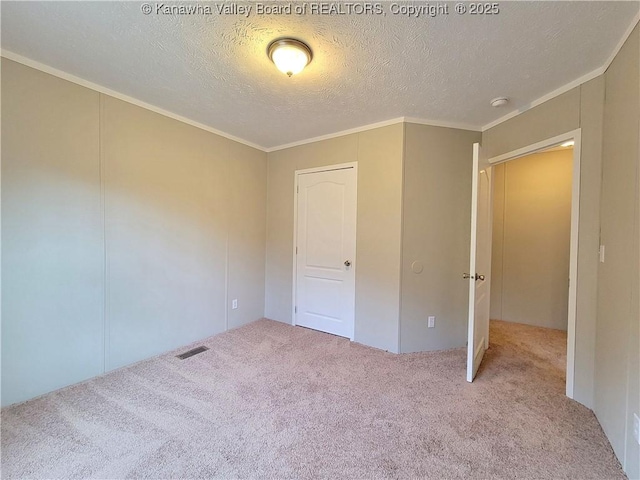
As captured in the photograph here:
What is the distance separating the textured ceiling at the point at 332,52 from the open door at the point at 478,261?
25.2 inches

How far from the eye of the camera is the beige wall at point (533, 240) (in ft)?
11.4

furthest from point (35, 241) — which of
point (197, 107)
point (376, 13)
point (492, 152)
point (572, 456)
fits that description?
point (492, 152)

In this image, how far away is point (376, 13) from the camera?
4.61 feet

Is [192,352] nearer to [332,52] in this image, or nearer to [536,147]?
[332,52]

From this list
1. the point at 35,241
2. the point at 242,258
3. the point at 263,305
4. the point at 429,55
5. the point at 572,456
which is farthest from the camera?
the point at 263,305

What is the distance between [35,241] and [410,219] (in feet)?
10.4

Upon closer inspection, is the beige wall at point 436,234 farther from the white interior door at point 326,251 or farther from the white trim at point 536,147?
the white interior door at point 326,251

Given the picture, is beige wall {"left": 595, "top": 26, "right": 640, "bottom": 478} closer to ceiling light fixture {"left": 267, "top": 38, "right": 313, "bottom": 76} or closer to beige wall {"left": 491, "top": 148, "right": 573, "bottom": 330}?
ceiling light fixture {"left": 267, "top": 38, "right": 313, "bottom": 76}

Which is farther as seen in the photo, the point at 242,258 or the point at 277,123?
the point at 242,258

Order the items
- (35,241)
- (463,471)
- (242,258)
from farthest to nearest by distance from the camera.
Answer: (242,258) → (35,241) → (463,471)

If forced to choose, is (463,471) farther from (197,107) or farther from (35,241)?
(197,107)

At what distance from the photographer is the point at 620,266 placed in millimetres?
1546

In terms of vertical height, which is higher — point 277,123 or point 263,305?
point 277,123

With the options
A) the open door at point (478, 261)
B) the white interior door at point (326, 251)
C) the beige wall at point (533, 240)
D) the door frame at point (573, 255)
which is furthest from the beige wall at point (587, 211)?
the white interior door at point (326, 251)
